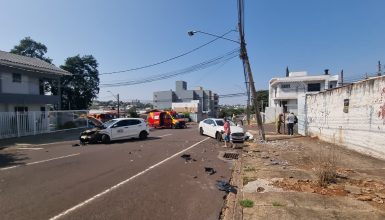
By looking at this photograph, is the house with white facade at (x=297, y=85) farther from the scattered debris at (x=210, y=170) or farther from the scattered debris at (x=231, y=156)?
the scattered debris at (x=210, y=170)

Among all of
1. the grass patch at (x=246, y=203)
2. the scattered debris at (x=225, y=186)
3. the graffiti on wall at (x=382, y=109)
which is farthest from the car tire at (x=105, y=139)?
the graffiti on wall at (x=382, y=109)

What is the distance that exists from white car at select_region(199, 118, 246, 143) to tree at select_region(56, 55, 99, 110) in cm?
3934

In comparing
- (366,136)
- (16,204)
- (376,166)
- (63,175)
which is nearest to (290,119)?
(366,136)

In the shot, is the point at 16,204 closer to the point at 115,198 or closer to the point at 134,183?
the point at 115,198

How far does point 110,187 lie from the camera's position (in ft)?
26.7

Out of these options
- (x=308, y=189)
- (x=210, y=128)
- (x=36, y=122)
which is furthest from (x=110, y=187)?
(x=36, y=122)

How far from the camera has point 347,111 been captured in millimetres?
15469

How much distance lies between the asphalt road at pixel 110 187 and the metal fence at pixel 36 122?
33.5ft

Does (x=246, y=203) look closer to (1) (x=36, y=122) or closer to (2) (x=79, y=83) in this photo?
(1) (x=36, y=122)

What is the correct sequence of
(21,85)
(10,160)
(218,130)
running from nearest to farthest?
(10,160)
(218,130)
(21,85)

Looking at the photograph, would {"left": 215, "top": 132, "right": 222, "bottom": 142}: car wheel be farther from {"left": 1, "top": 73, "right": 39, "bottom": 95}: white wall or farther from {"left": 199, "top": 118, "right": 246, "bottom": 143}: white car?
{"left": 1, "top": 73, "right": 39, "bottom": 95}: white wall

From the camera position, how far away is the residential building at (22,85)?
1003 inches

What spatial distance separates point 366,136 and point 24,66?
85.6ft

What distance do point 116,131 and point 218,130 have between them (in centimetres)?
673
